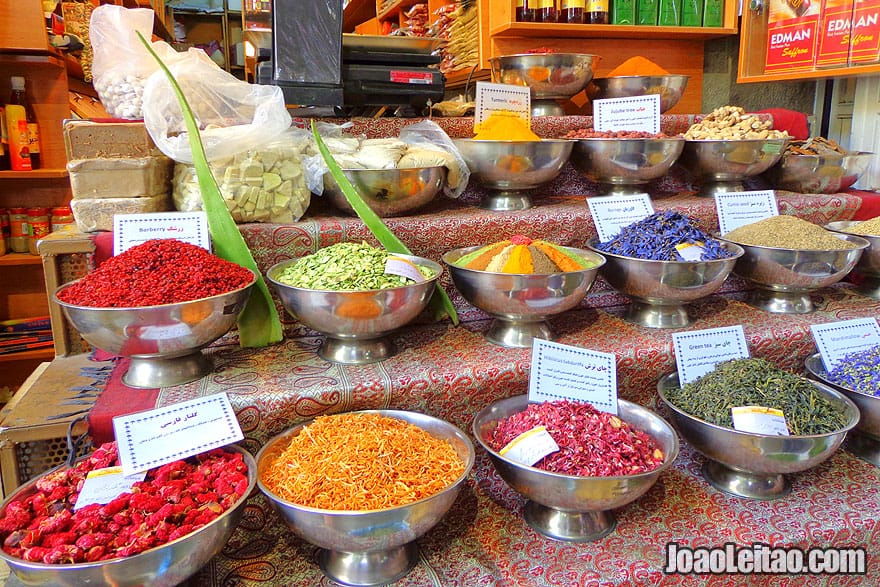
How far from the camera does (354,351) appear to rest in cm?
138

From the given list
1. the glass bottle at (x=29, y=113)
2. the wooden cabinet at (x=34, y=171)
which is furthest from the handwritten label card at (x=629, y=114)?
the glass bottle at (x=29, y=113)

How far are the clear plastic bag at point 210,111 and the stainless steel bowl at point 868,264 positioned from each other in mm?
1653

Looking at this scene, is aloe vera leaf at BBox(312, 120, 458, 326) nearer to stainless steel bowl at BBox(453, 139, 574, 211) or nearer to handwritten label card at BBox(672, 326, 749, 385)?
stainless steel bowl at BBox(453, 139, 574, 211)

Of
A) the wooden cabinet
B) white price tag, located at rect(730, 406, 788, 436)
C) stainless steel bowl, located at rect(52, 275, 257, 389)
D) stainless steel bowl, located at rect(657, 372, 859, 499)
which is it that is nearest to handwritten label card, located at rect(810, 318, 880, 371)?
stainless steel bowl, located at rect(657, 372, 859, 499)

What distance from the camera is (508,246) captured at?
4.80ft

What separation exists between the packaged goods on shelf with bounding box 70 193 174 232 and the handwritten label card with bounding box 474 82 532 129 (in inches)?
38.5

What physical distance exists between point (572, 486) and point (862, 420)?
80cm

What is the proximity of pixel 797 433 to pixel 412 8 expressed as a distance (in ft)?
14.1

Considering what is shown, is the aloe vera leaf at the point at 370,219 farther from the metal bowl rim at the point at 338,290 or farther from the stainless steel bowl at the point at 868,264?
the stainless steel bowl at the point at 868,264

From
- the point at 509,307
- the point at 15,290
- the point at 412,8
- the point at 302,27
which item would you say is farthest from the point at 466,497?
the point at 412,8

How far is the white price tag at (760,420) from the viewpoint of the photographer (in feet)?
3.97

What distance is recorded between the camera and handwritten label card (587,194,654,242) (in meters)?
1.73

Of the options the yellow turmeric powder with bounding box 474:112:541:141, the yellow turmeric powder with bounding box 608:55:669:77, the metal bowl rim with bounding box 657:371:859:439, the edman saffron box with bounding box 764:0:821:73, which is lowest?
the metal bowl rim with bounding box 657:371:859:439

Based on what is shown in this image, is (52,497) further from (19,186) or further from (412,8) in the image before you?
(412,8)
